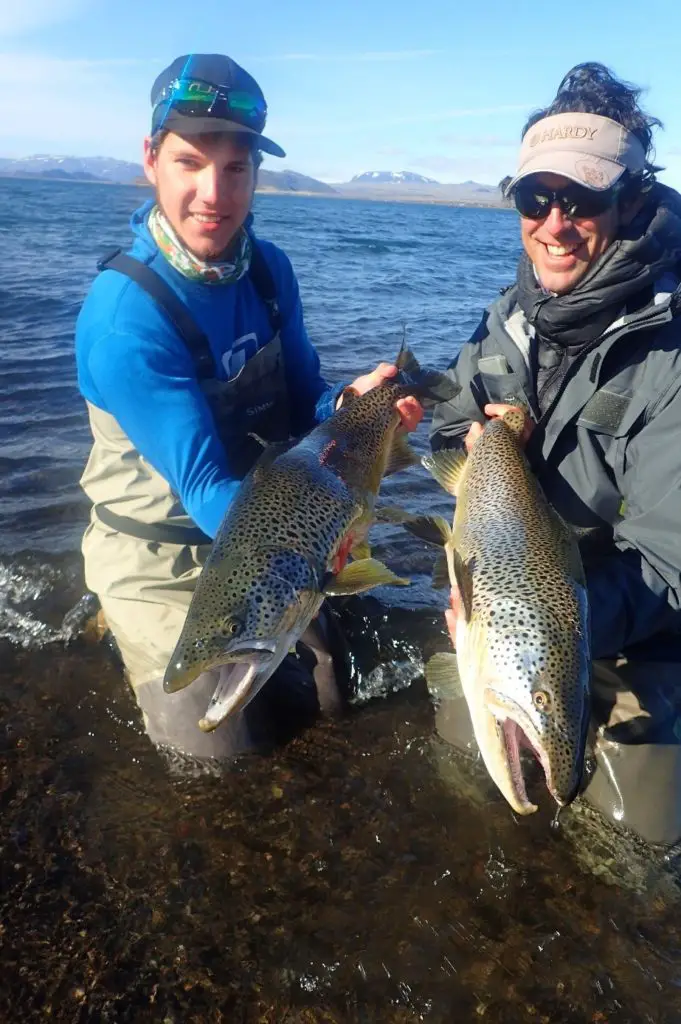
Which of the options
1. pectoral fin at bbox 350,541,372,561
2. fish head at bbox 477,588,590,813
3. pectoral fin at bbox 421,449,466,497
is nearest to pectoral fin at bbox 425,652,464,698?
fish head at bbox 477,588,590,813

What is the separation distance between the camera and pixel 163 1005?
3.08m

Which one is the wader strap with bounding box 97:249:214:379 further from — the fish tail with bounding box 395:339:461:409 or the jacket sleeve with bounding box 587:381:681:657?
the jacket sleeve with bounding box 587:381:681:657

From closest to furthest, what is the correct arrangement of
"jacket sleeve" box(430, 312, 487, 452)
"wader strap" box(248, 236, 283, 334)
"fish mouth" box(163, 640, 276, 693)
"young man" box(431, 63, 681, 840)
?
"fish mouth" box(163, 640, 276, 693), "young man" box(431, 63, 681, 840), "jacket sleeve" box(430, 312, 487, 452), "wader strap" box(248, 236, 283, 334)

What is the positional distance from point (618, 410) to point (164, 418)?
2288 millimetres

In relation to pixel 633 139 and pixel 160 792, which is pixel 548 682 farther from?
pixel 633 139

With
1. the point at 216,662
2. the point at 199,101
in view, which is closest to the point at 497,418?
the point at 216,662

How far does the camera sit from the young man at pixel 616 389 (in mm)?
3645

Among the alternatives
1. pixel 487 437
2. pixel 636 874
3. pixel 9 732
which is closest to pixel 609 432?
pixel 487 437

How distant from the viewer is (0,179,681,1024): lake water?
315 cm

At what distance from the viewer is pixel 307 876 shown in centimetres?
369

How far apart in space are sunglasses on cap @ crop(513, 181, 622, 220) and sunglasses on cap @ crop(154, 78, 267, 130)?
1549 mm

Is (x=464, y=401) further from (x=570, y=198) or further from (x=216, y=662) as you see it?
(x=216, y=662)

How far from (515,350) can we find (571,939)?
2970 mm

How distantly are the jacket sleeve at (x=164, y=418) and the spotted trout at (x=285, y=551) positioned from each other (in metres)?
0.28
